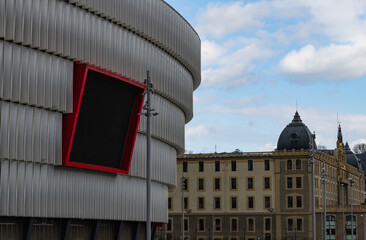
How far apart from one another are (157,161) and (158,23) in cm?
1003

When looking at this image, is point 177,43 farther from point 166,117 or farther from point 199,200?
point 199,200

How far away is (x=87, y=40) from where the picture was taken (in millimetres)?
43906

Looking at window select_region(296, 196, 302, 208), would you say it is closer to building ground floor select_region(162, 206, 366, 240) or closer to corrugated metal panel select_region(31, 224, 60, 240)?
building ground floor select_region(162, 206, 366, 240)

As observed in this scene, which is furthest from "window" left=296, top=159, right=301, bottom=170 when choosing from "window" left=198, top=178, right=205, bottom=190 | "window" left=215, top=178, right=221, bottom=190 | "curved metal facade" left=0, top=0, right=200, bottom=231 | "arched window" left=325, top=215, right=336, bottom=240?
"curved metal facade" left=0, top=0, right=200, bottom=231

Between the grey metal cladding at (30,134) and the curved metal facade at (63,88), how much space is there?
0.17ft

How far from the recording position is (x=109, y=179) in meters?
47.8

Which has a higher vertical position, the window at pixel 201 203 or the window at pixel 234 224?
the window at pixel 201 203

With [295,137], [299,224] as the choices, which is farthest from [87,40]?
[295,137]

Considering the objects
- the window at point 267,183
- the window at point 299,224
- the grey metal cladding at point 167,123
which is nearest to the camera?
the grey metal cladding at point 167,123

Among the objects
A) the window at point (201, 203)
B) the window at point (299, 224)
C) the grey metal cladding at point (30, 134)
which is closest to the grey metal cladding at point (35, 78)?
the grey metal cladding at point (30, 134)

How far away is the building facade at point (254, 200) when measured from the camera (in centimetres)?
13200

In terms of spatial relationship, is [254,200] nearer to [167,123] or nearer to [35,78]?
[167,123]

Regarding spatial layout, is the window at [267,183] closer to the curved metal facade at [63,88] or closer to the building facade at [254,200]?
the building facade at [254,200]

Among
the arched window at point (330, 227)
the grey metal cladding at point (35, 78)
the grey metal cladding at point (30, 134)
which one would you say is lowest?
the arched window at point (330, 227)
